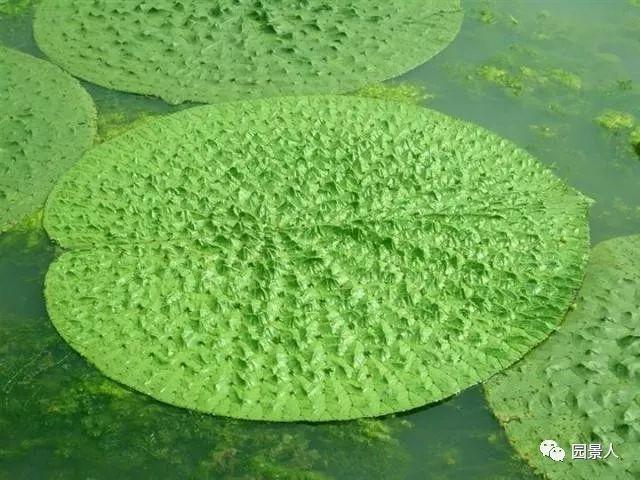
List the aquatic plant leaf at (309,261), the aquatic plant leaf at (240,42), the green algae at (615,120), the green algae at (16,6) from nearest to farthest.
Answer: the aquatic plant leaf at (309,261) → the green algae at (615,120) → the aquatic plant leaf at (240,42) → the green algae at (16,6)

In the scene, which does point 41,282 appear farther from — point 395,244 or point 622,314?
point 622,314

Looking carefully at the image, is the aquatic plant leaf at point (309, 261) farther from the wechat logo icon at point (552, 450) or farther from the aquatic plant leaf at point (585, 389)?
the wechat logo icon at point (552, 450)

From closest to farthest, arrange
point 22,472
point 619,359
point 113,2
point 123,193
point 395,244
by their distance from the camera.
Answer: point 22,472, point 619,359, point 395,244, point 123,193, point 113,2

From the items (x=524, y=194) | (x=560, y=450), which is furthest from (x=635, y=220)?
(x=560, y=450)

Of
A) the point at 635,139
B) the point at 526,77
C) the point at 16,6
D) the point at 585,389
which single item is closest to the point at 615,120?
the point at 635,139

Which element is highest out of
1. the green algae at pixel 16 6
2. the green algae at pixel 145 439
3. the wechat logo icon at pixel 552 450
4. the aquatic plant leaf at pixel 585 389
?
the green algae at pixel 16 6

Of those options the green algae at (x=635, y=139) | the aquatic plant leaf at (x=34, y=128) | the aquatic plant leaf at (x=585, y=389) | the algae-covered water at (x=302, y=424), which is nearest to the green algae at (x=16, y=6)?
the aquatic plant leaf at (x=34, y=128)

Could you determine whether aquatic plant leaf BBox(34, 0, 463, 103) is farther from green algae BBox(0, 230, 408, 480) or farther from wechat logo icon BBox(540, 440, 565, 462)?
wechat logo icon BBox(540, 440, 565, 462)
